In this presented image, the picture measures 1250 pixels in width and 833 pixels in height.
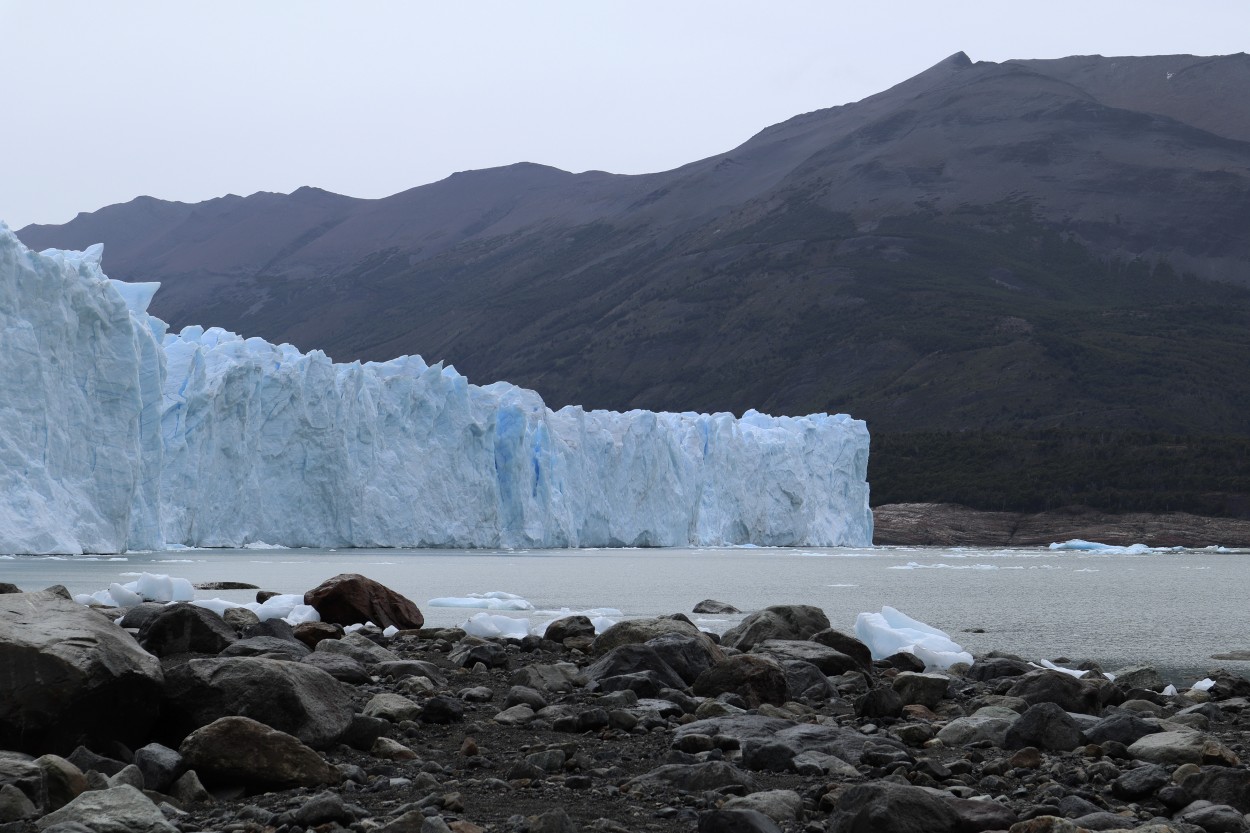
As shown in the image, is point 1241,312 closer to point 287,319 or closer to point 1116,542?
point 1116,542

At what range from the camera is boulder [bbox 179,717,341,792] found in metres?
4.88

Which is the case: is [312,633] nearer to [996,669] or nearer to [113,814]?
[996,669]

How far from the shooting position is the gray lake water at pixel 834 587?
14.2m

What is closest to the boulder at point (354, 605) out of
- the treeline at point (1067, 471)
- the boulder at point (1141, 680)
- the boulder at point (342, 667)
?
the boulder at point (342, 667)

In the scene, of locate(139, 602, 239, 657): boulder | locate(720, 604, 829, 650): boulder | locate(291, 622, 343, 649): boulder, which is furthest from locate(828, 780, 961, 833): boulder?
locate(720, 604, 829, 650): boulder

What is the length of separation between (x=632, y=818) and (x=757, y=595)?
638 inches

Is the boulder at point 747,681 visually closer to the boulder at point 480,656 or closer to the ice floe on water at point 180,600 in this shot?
the boulder at point 480,656

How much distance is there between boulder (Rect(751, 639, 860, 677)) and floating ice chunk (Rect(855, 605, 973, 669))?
1308 millimetres

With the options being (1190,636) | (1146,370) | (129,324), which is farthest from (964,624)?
(1146,370)

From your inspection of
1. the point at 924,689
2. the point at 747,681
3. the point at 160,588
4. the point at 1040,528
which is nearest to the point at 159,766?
the point at 747,681

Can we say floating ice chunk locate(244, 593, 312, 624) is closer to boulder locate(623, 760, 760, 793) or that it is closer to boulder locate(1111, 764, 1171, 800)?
boulder locate(623, 760, 760, 793)

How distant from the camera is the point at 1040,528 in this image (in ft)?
221

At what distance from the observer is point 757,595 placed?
20.6m

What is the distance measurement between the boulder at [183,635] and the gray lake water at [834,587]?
5165mm
